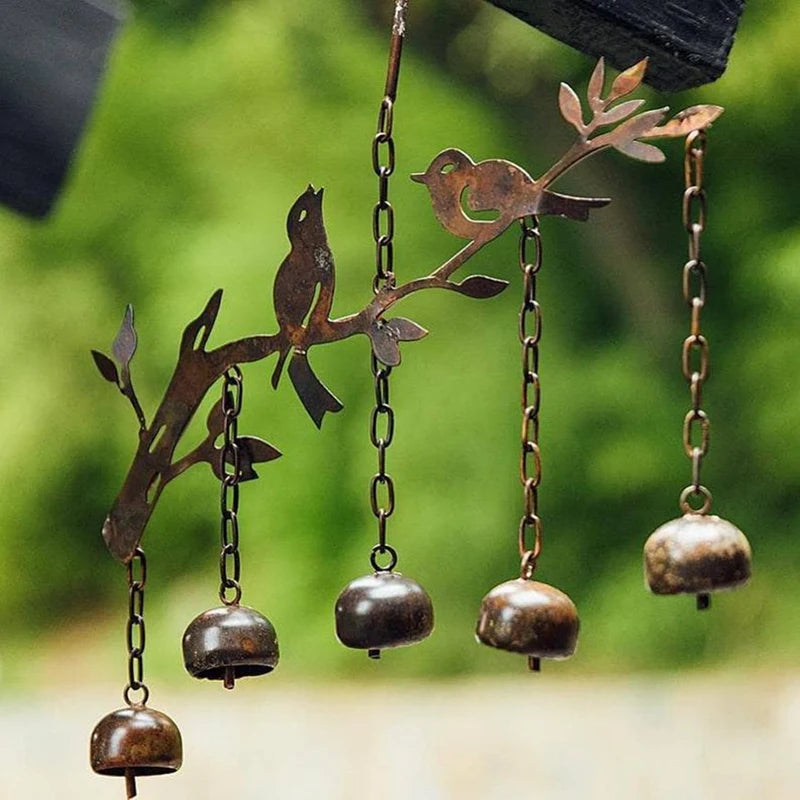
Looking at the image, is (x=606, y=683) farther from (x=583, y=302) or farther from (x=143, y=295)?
(x=143, y=295)

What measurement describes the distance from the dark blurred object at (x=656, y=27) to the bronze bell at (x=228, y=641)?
608mm

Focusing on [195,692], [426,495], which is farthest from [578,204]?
[195,692]

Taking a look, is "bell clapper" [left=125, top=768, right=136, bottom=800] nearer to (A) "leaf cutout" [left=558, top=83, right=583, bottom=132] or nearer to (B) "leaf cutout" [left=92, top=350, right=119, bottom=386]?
(B) "leaf cutout" [left=92, top=350, right=119, bottom=386]

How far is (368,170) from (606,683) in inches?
56.5

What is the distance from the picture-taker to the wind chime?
1.24 metres

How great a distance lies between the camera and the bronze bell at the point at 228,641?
1.39 metres

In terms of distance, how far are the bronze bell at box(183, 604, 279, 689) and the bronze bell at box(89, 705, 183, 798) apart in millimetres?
82

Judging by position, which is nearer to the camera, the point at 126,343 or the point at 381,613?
the point at 381,613

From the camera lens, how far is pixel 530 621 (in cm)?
124

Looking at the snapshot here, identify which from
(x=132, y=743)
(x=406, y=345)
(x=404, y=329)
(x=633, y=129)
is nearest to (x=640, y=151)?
(x=633, y=129)

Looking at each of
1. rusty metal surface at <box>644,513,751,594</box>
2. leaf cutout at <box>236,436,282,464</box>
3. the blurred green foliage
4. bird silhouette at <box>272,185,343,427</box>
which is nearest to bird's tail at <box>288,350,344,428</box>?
bird silhouette at <box>272,185,343,427</box>

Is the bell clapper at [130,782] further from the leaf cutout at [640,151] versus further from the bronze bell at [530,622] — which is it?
the leaf cutout at [640,151]

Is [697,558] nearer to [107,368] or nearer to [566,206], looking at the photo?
[566,206]

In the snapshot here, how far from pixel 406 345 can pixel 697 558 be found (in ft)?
8.12
